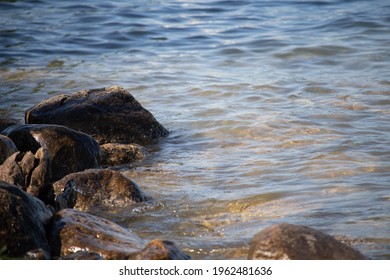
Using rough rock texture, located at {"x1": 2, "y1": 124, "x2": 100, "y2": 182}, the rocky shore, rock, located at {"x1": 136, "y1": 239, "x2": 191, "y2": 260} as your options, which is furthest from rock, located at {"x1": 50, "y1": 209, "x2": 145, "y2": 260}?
rough rock texture, located at {"x1": 2, "y1": 124, "x2": 100, "y2": 182}

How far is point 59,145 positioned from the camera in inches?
288

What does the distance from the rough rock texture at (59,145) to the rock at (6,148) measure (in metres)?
0.37

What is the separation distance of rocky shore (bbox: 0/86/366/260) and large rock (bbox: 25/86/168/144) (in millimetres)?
11

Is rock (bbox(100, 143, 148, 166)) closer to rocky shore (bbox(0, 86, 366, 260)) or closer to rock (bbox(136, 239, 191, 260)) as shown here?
rocky shore (bbox(0, 86, 366, 260))

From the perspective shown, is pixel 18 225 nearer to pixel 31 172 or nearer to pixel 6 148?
pixel 31 172

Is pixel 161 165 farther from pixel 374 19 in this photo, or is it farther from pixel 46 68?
pixel 374 19

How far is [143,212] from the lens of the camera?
6.53m

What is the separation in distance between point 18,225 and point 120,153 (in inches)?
122

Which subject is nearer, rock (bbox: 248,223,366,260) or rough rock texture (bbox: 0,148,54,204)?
rock (bbox: 248,223,366,260)

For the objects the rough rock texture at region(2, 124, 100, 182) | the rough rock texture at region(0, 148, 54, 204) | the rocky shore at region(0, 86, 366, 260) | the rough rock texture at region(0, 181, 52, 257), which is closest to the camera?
the rocky shore at region(0, 86, 366, 260)

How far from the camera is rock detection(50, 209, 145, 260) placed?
5.16m

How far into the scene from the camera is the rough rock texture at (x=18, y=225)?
5102 mm

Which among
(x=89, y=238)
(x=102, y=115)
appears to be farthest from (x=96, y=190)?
(x=102, y=115)

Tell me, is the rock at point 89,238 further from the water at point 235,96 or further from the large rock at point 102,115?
the large rock at point 102,115
